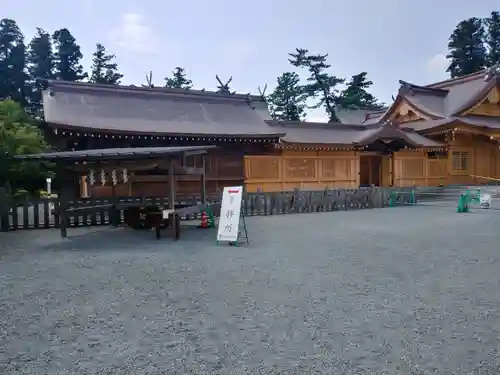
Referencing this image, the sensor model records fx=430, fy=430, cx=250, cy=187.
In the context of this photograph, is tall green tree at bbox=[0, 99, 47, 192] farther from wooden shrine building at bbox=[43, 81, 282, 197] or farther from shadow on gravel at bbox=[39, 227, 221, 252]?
shadow on gravel at bbox=[39, 227, 221, 252]

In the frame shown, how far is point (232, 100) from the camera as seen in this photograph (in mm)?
22812

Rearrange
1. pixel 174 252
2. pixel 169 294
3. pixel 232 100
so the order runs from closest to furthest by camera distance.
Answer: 1. pixel 169 294
2. pixel 174 252
3. pixel 232 100

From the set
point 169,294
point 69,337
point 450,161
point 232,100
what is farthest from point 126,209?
point 450,161

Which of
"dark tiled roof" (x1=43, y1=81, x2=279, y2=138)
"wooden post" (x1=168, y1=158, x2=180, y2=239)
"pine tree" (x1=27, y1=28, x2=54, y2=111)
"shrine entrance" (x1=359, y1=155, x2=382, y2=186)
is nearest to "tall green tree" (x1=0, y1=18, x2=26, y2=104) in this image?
"pine tree" (x1=27, y1=28, x2=54, y2=111)

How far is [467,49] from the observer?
2152 inches

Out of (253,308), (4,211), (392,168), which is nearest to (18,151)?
(4,211)

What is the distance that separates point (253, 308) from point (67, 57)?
1927 inches

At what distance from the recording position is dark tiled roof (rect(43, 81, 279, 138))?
17172 millimetres

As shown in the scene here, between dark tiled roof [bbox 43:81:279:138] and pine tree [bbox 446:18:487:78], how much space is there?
43.0 meters

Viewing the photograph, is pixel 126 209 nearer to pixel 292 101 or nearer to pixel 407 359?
pixel 407 359

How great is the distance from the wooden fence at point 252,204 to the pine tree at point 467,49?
1669 inches

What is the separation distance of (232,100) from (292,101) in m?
28.7

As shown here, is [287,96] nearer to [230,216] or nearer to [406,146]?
[406,146]

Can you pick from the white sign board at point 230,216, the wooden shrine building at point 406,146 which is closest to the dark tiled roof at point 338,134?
the wooden shrine building at point 406,146
